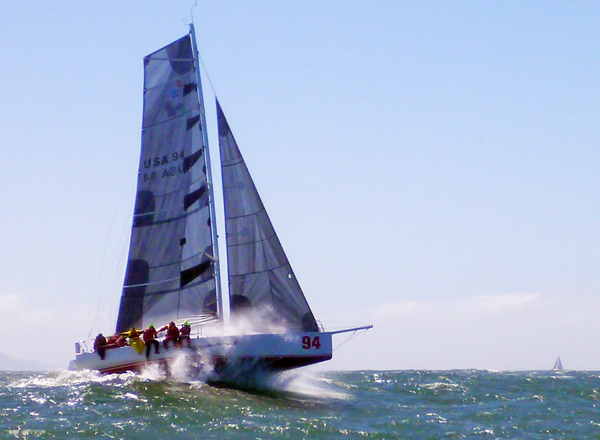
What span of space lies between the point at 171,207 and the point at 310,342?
7.92 m

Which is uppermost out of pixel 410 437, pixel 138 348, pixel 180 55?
pixel 180 55

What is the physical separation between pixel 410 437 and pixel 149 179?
16.2m

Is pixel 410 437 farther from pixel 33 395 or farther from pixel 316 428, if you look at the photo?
pixel 33 395

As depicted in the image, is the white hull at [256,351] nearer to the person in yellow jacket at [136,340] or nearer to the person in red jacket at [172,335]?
the person in red jacket at [172,335]

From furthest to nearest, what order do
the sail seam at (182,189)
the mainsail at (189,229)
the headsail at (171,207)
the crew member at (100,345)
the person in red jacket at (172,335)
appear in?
the sail seam at (182,189) → the headsail at (171,207) → the crew member at (100,345) → the mainsail at (189,229) → the person in red jacket at (172,335)

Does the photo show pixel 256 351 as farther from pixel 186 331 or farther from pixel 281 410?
pixel 281 410

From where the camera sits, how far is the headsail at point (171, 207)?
32.0m

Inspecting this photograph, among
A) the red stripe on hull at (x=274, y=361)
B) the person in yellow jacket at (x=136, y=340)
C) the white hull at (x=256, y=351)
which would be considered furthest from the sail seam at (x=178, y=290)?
the red stripe on hull at (x=274, y=361)

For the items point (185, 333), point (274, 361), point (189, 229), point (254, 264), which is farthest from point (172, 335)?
point (189, 229)

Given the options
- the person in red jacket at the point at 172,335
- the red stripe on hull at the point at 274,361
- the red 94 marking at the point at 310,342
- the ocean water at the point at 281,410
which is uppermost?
the person in red jacket at the point at 172,335

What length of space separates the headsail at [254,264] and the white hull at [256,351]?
2.43 feet

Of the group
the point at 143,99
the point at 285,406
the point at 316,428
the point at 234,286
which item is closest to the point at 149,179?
the point at 143,99

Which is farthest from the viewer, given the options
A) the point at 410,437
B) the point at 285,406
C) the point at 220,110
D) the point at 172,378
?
the point at 220,110

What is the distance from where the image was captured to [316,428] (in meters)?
22.0
